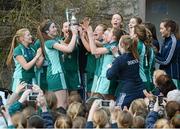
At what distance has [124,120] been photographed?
7871 millimetres

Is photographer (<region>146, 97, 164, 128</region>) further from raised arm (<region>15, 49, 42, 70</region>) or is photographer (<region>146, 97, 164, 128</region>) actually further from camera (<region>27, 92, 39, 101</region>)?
raised arm (<region>15, 49, 42, 70</region>)

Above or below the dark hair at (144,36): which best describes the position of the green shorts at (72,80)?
below

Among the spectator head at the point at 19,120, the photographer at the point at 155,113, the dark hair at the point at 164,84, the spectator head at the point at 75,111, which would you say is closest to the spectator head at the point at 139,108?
the photographer at the point at 155,113

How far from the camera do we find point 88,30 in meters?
10.8

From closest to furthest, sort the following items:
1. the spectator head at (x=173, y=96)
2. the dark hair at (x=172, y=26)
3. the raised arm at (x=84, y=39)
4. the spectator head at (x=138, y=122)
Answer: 1. the spectator head at (x=138, y=122)
2. the spectator head at (x=173, y=96)
3. the raised arm at (x=84, y=39)
4. the dark hair at (x=172, y=26)

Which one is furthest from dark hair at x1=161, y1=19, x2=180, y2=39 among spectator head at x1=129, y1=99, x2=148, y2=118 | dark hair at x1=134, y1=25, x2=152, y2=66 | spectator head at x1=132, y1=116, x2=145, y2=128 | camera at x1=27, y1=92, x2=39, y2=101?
spectator head at x1=132, y1=116, x2=145, y2=128

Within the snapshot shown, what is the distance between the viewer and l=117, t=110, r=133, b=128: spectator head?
7.88m

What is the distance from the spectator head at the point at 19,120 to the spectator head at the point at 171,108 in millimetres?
1688

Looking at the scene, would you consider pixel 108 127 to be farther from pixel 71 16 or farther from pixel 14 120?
pixel 71 16

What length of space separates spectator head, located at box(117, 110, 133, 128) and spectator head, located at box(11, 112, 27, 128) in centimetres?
106

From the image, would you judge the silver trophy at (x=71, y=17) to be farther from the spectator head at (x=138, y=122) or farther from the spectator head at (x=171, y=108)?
the spectator head at (x=138, y=122)

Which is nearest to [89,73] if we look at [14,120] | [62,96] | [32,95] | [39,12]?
[62,96]

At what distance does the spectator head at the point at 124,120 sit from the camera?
788 cm

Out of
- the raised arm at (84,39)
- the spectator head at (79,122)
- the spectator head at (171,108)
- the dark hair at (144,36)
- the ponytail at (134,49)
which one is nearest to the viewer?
the spectator head at (79,122)
